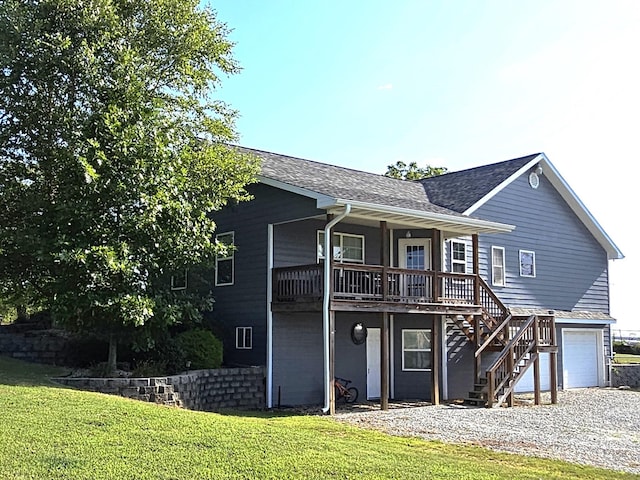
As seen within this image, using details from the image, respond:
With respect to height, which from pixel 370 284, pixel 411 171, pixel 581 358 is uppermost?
pixel 411 171

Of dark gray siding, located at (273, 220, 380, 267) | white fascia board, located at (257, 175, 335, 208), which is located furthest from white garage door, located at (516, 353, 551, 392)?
white fascia board, located at (257, 175, 335, 208)

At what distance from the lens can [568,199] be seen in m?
23.3

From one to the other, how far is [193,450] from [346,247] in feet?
33.2

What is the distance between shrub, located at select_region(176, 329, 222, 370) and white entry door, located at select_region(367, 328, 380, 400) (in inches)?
167

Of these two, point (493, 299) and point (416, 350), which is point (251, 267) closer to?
point (416, 350)

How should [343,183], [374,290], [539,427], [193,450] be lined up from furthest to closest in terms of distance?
[343,183], [374,290], [539,427], [193,450]

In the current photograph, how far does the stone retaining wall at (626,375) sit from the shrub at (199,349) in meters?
15.3

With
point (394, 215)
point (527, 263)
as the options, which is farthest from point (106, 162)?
point (527, 263)

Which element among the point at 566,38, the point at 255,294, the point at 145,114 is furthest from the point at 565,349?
the point at 145,114

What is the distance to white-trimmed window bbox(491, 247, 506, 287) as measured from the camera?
68.4 feet

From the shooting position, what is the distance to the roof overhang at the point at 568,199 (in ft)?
69.2

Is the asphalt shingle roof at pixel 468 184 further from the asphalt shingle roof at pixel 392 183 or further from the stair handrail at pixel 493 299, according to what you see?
the stair handrail at pixel 493 299

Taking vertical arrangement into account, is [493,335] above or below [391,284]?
below

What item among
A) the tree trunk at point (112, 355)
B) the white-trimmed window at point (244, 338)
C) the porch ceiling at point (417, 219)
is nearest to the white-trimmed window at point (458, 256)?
the porch ceiling at point (417, 219)
